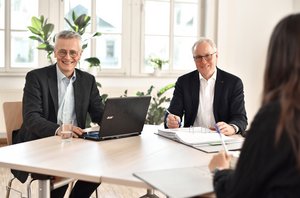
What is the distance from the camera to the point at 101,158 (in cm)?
169

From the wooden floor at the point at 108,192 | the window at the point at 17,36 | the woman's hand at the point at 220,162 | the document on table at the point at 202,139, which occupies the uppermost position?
the window at the point at 17,36

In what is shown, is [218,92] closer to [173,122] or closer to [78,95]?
[173,122]

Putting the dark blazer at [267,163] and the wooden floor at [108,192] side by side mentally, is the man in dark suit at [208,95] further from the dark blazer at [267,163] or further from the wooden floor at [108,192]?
the dark blazer at [267,163]

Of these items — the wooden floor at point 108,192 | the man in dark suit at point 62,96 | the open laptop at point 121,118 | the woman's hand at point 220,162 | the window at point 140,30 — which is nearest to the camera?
the woman's hand at point 220,162

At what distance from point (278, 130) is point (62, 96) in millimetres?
1815

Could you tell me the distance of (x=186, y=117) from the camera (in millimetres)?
2785

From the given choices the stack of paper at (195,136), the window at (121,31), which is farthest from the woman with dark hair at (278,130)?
the window at (121,31)

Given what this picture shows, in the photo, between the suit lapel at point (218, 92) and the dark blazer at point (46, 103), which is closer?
the dark blazer at point (46, 103)

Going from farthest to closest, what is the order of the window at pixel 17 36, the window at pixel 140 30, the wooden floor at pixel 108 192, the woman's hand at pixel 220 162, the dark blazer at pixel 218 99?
→ the window at pixel 140 30
the window at pixel 17 36
the wooden floor at pixel 108 192
the dark blazer at pixel 218 99
the woman's hand at pixel 220 162

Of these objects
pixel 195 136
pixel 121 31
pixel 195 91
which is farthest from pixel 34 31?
pixel 195 136

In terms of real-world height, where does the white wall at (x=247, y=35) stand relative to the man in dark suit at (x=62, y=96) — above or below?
above

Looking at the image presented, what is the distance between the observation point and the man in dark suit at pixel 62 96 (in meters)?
2.43

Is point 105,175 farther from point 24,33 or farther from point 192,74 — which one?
point 24,33

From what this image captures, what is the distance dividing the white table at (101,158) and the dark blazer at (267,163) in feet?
1.31
